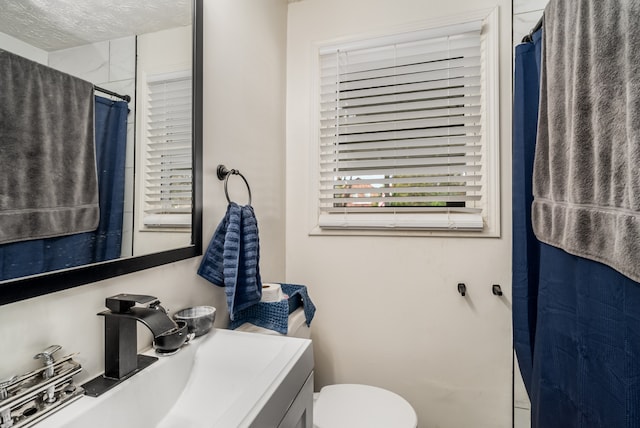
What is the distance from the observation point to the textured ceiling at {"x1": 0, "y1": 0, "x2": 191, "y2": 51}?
582 mm

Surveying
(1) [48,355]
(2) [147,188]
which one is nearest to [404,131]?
(2) [147,188]

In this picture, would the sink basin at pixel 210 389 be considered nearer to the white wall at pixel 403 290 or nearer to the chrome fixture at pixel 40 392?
the chrome fixture at pixel 40 392

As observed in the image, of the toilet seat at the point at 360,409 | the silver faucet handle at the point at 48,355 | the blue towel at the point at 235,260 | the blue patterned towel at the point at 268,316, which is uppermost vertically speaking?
the blue towel at the point at 235,260

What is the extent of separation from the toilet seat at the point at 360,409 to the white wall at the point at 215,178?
550 millimetres

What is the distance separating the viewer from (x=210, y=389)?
0.77 meters

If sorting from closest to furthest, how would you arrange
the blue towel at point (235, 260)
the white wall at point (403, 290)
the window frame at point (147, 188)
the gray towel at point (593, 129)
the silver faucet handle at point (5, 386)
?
the silver faucet handle at point (5, 386)
the gray towel at point (593, 129)
the window frame at point (147, 188)
the blue towel at point (235, 260)
the white wall at point (403, 290)

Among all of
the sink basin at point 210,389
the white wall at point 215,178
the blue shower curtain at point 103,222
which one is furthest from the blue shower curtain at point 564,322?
the blue shower curtain at point 103,222

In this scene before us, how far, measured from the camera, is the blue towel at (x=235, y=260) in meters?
1.00

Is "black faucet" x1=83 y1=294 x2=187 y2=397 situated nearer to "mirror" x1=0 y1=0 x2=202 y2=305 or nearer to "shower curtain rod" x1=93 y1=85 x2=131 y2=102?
"mirror" x1=0 y1=0 x2=202 y2=305

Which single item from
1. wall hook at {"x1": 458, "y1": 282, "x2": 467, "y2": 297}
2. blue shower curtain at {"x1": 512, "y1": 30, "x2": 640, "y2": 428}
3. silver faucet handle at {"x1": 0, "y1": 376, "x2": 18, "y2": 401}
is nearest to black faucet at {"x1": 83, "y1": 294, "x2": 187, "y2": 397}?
silver faucet handle at {"x1": 0, "y1": 376, "x2": 18, "y2": 401}

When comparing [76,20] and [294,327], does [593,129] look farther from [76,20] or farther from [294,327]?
[76,20]

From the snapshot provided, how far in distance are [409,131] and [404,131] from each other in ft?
0.08

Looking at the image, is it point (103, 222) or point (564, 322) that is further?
point (564, 322)

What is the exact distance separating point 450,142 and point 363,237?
61 centimetres
